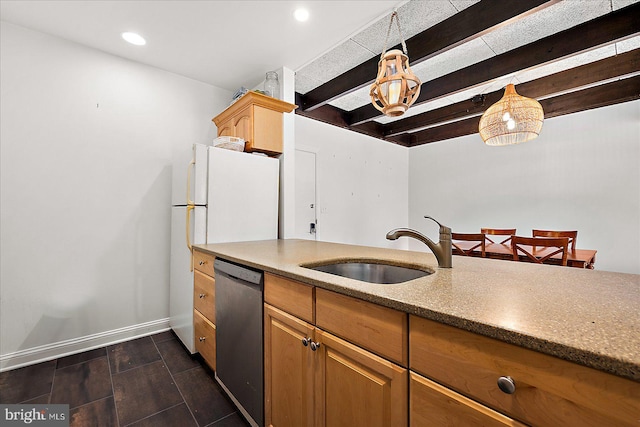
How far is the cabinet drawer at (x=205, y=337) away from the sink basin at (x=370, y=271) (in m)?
0.89

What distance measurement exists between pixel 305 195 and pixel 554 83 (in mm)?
3157

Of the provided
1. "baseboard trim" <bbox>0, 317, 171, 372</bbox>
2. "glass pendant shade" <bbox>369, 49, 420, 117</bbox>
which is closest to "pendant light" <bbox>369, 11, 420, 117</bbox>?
"glass pendant shade" <bbox>369, 49, 420, 117</bbox>

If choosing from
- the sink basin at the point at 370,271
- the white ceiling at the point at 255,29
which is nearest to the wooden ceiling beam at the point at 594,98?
the white ceiling at the point at 255,29

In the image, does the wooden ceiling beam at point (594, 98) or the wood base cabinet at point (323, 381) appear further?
the wooden ceiling beam at point (594, 98)

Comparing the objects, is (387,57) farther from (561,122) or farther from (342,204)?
(561,122)

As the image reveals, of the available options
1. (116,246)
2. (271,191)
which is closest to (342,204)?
(271,191)

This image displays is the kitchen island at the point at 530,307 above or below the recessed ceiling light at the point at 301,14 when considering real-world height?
below

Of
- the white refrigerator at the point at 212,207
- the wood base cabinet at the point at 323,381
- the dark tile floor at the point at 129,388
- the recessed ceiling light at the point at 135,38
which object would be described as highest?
the recessed ceiling light at the point at 135,38

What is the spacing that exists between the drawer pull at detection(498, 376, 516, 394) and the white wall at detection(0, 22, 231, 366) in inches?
111

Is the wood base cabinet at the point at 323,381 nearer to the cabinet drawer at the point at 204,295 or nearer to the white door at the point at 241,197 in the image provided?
the cabinet drawer at the point at 204,295

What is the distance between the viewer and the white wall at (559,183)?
348 cm

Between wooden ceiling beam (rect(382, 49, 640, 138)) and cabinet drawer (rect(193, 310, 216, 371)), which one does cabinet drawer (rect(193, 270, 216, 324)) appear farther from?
wooden ceiling beam (rect(382, 49, 640, 138))

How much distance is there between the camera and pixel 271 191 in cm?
254

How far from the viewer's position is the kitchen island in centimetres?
50
